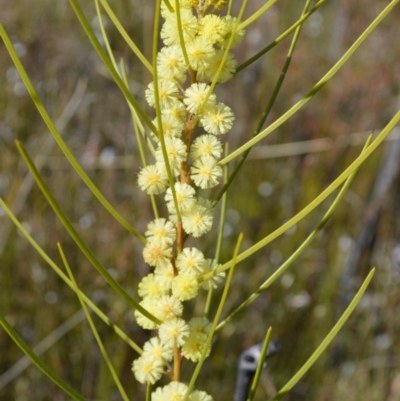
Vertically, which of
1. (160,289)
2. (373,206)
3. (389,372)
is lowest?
(389,372)

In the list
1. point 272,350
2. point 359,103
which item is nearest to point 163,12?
point 272,350

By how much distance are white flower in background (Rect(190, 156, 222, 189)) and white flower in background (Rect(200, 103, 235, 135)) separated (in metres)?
0.03

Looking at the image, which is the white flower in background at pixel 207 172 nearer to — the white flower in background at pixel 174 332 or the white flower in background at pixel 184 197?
the white flower in background at pixel 184 197

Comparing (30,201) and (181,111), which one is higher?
(181,111)

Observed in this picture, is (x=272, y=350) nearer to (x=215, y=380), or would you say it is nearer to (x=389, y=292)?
(x=215, y=380)

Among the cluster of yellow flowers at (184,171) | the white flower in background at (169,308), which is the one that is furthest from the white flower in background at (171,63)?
the white flower in background at (169,308)

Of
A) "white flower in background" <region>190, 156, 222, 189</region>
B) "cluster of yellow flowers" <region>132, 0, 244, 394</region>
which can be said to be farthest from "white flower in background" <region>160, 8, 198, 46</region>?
"white flower in background" <region>190, 156, 222, 189</region>

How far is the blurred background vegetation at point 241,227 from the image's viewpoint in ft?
6.16

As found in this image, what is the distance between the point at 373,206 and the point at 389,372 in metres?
0.60

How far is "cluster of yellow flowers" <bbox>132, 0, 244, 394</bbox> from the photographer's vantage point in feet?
1.79

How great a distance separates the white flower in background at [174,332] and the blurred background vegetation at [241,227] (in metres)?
1.22

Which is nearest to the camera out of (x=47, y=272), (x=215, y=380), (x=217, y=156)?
(x=217, y=156)

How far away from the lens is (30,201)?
2.15 metres

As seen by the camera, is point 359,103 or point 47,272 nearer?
point 47,272
